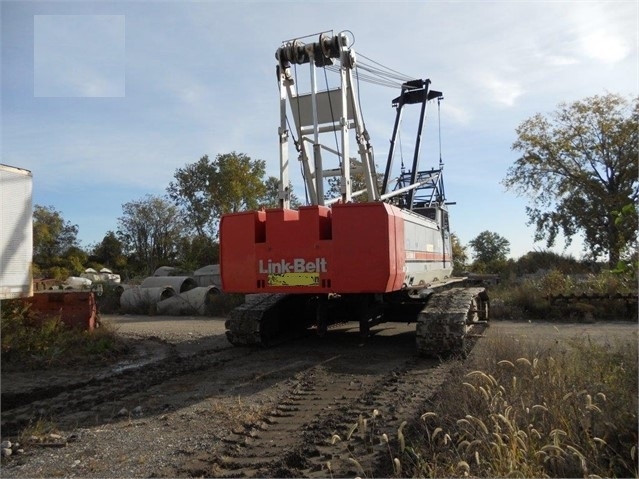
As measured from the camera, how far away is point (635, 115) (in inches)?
1080

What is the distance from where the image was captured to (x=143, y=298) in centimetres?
2006

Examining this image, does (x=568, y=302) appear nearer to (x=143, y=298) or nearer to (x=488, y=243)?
(x=143, y=298)

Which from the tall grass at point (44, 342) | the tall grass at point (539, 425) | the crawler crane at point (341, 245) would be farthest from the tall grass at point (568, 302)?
the tall grass at point (44, 342)

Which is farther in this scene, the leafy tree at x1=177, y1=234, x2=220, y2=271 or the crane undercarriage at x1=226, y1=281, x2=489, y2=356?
the leafy tree at x1=177, y1=234, x2=220, y2=271

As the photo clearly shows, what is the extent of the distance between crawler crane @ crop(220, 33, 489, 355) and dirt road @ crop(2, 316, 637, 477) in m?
0.73

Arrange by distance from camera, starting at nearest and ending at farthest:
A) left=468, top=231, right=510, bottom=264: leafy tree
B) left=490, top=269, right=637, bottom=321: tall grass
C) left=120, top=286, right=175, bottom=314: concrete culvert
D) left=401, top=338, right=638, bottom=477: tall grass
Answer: left=401, top=338, right=638, bottom=477: tall grass, left=490, top=269, right=637, bottom=321: tall grass, left=120, top=286, right=175, bottom=314: concrete culvert, left=468, top=231, right=510, bottom=264: leafy tree

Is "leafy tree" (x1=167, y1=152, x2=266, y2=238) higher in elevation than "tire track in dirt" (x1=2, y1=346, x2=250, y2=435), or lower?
higher

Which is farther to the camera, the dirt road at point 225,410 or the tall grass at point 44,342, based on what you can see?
the tall grass at point 44,342

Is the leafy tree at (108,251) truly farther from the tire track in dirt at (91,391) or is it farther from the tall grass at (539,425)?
the tall grass at (539,425)

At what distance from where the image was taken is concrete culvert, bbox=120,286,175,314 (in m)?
19.8

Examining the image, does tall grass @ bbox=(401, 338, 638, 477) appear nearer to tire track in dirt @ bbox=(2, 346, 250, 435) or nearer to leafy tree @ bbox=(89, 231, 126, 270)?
tire track in dirt @ bbox=(2, 346, 250, 435)

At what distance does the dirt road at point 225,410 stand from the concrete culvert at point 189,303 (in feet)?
27.3

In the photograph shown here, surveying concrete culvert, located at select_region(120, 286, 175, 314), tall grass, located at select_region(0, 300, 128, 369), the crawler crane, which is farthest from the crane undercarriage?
concrete culvert, located at select_region(120, 286, 175, 314)

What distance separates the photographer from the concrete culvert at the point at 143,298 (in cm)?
1984
